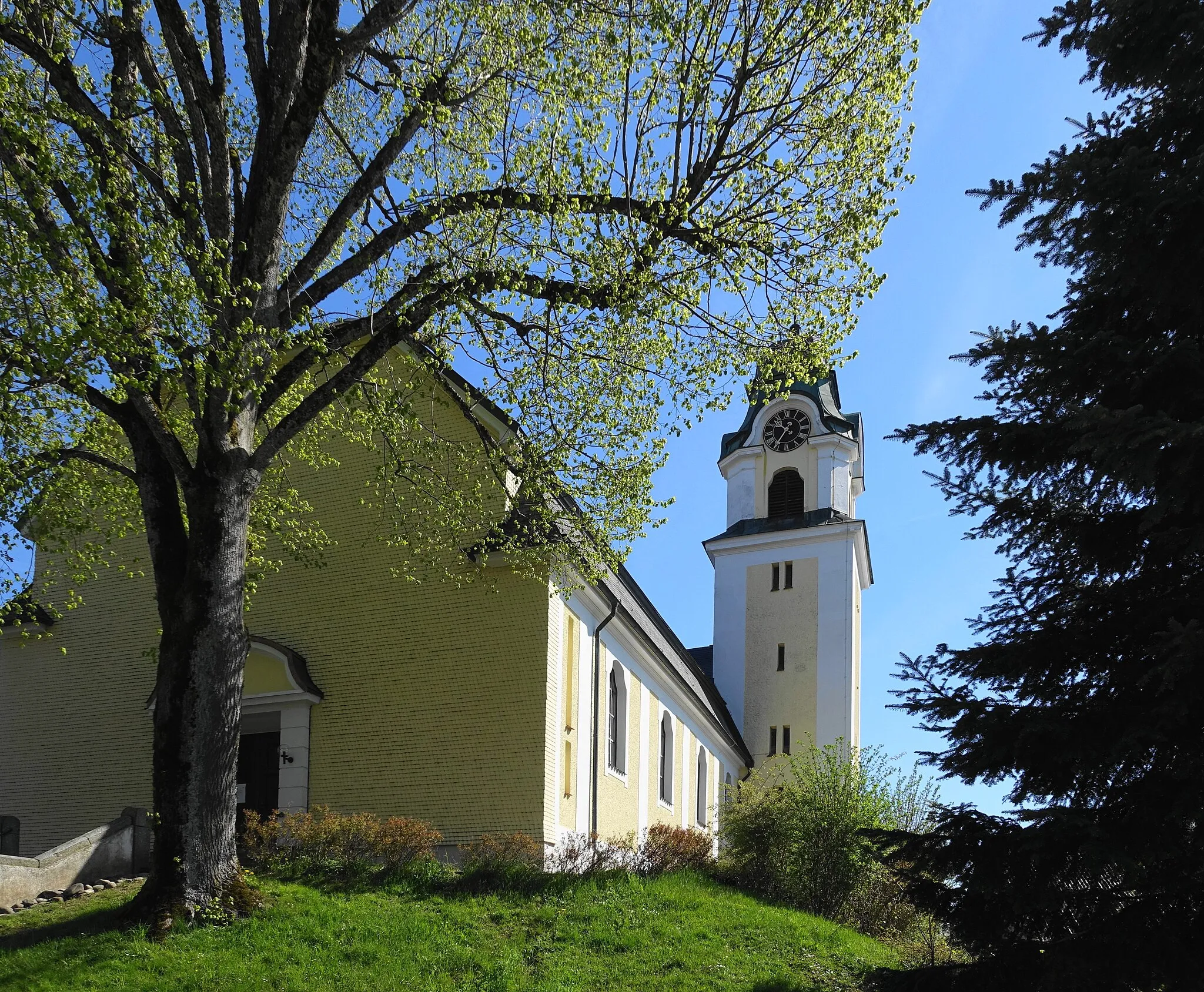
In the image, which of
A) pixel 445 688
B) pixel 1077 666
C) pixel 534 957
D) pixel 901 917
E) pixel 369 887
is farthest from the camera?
pixel 445 688

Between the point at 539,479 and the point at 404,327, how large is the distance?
9.56 feet

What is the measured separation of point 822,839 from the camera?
17.5 meters

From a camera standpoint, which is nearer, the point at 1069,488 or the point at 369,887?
the point at 1069,488

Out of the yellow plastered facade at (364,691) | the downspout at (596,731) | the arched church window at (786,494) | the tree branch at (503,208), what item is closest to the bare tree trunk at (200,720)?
the tree branch at (503,208)

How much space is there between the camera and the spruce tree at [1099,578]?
7301mm

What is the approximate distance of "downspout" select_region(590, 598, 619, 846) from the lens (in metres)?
19.3

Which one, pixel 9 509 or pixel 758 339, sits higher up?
pixel 758 339

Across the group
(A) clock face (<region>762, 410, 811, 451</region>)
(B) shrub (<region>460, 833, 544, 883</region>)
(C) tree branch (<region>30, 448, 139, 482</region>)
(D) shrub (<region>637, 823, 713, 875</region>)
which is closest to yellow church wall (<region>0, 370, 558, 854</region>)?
(B) shrub (<region>460, 833, 544, 883</region>)

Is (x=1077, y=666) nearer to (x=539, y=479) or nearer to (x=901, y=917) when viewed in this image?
(x=539, y=479)

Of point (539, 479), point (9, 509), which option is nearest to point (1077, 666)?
point (539, 479)

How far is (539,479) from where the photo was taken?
14.4 meters

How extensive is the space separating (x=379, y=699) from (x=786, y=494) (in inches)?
903

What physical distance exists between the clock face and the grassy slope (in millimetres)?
25694

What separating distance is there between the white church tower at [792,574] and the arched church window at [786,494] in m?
0.04
